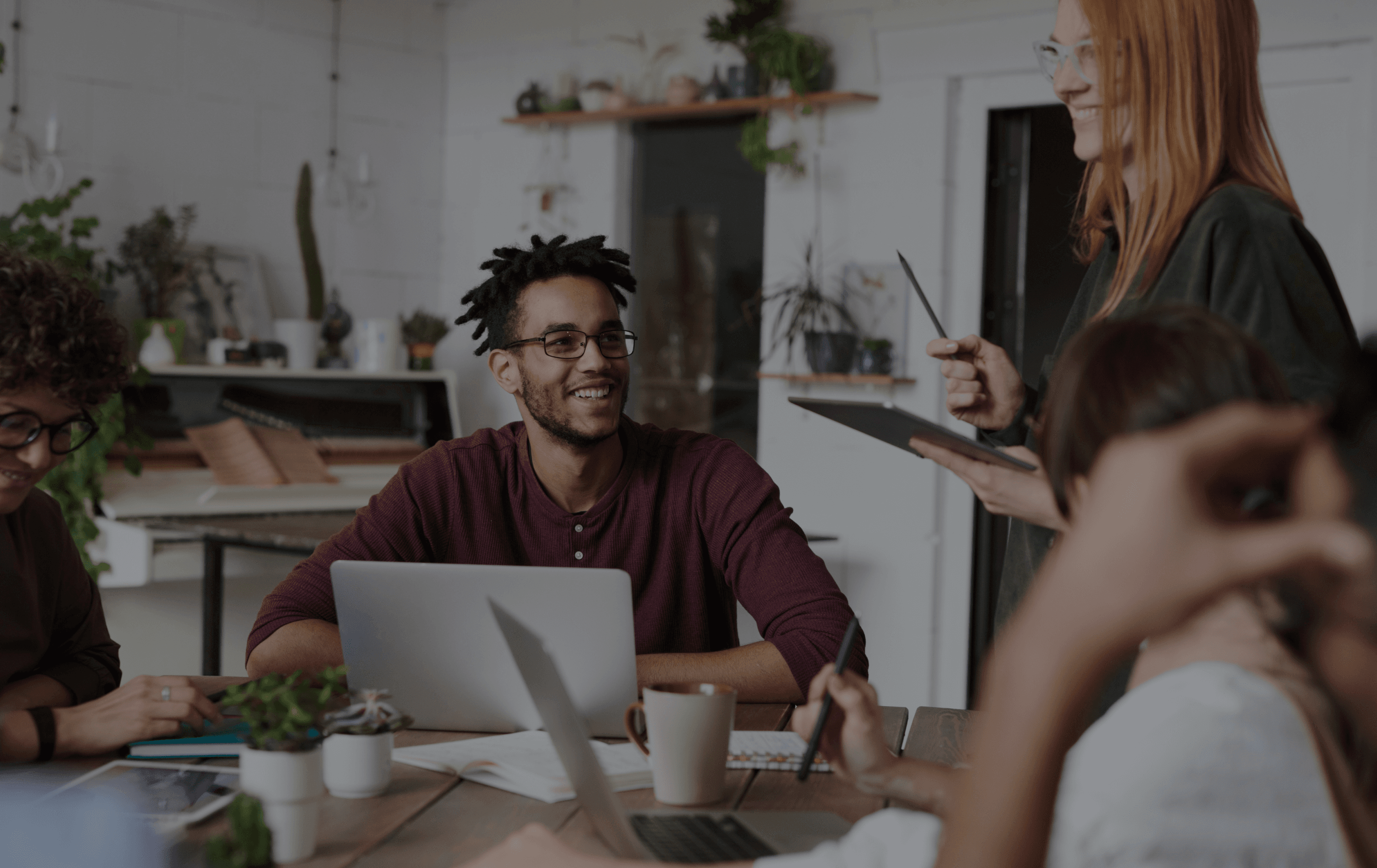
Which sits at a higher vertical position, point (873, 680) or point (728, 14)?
point (728, 14)

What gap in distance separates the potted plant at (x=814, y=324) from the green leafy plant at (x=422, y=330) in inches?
45.7

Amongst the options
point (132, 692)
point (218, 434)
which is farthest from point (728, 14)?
point (132, 692)

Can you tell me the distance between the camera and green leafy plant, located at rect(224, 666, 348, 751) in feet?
3.22

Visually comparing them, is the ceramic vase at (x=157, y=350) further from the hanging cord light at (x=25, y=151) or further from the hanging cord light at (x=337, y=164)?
the hanging cord light at (x=337, y=164)

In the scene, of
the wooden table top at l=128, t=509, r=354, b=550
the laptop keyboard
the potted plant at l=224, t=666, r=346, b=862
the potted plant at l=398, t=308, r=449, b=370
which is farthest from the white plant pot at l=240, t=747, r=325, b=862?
the potted plant at l=398, t=308, r=449, b=370

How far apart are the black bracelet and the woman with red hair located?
925 mm

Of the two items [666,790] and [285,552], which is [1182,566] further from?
[285,552]

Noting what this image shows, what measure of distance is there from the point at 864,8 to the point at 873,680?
2.08 m

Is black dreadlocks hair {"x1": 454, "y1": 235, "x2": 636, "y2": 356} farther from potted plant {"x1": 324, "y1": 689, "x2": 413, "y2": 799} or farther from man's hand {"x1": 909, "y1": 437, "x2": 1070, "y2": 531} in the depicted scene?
potted plant {"x1": 324, "y1": 689, "x2": 413, "y2": 799}

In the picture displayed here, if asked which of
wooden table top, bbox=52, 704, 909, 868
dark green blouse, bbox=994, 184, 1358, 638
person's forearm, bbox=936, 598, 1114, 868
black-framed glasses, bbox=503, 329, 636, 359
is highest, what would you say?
dark green blouse, bbox=994, 184, 1358, 638

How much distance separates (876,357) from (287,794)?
298cm

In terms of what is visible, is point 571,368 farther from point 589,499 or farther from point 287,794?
point 287,794

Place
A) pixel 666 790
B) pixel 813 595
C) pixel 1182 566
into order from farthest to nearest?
pixel 813 595 → pixel 666 790 → pixel 1182 566

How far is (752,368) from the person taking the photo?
412 cm
